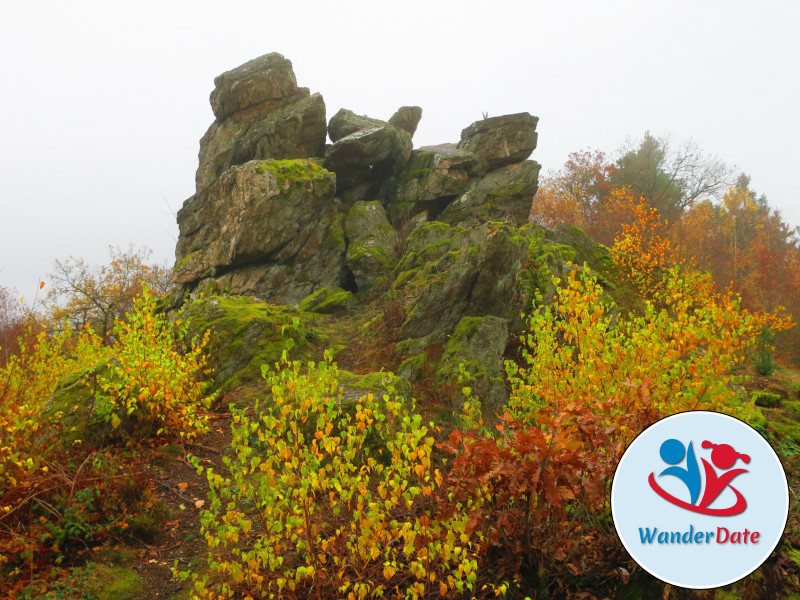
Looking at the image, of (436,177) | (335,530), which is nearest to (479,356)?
(335,530)

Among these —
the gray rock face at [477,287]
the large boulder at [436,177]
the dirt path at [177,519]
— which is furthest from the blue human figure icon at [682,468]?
the large boulder at [436,177]

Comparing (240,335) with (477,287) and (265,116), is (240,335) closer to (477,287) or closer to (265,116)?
(477,287)

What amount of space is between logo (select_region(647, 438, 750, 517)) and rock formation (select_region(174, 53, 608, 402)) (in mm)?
5692

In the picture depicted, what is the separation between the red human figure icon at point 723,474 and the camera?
2674 mm

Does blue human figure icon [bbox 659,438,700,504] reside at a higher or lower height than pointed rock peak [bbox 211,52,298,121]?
lower

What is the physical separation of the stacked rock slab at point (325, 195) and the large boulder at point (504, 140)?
0.17ft

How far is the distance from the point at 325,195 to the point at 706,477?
15652mm

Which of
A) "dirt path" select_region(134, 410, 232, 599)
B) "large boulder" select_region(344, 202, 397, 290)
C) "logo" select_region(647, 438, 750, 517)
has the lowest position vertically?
"dirt path" select_region(134, 410, 232, 599)

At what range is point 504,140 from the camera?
19719mm

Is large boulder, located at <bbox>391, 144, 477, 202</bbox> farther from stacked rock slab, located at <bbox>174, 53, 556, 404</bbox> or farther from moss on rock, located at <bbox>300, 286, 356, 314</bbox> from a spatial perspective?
moss on rock, located at <bbox>300, 286, 356, 314</bbox>

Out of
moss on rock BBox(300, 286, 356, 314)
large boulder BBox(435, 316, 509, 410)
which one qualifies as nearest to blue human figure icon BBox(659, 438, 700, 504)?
large boulder BBox(435, 316, 509, 410)

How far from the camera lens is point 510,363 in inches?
191

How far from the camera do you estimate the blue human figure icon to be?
2.70 m

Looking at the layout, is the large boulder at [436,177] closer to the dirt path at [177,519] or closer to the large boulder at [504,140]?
the large boulder at [504,140]
